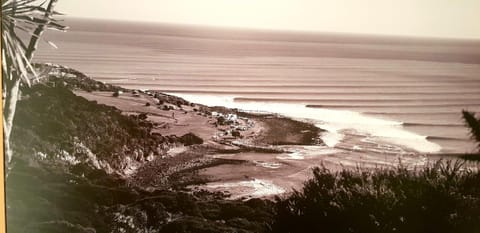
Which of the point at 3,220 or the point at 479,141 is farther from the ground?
the point at 479,141

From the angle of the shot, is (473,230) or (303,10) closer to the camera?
(303,10)

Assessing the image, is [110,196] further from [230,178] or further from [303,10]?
[303,10]

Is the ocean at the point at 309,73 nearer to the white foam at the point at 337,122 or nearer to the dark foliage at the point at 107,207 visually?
the white foam at the point at 337,122

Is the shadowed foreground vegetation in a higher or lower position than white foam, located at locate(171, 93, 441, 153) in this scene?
lower

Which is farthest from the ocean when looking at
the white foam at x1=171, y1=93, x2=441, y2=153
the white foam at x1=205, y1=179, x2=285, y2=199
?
the white foam at x1=205, y1=179, x2=285, y2=199

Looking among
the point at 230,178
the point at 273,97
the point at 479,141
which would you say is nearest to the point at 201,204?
the point at 230,178

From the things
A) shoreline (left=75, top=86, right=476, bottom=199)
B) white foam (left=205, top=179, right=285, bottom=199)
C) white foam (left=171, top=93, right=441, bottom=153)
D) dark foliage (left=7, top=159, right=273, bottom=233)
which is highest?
white foam (left=171, top=93, right=441, bottom=153)

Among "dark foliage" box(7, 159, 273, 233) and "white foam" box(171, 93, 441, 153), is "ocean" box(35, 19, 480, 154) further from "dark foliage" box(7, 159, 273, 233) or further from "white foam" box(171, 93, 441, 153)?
"dark foliage" box(7, 159, 273, 233)
